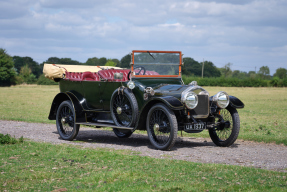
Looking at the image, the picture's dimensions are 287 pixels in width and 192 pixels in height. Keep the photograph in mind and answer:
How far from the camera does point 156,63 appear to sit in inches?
387

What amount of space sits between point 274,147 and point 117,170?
4586mm

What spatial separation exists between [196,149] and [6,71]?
3115 inches

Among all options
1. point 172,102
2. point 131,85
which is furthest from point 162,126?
point 131,85

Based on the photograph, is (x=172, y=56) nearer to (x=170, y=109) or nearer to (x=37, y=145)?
(x=170, y=109)

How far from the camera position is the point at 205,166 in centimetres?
634

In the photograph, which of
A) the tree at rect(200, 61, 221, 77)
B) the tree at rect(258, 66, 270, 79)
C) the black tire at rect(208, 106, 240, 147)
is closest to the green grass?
the black tire at rect(208, 106, 240, 147)

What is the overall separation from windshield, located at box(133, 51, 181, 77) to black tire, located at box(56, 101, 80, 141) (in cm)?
219

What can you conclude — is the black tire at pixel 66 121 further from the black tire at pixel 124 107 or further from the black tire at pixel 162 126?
the black tire at pixel 162 126

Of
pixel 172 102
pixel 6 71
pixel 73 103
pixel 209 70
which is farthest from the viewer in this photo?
pixel 209 70

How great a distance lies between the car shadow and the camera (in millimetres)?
9203

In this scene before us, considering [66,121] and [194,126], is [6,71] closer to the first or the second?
[66,121]

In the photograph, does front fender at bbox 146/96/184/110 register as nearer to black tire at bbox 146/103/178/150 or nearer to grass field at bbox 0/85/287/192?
black tire at bbox 146/103/178/150

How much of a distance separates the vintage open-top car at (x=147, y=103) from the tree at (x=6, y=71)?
74.6 meters

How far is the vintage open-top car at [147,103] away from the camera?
8305 mm
